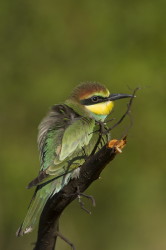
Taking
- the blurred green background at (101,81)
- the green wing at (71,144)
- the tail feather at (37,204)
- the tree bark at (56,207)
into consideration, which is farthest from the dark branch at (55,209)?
the blurred green background at (101,81)

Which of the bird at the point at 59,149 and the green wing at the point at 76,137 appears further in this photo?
the green wing at the point at 76,137

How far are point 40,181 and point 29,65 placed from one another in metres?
4.84

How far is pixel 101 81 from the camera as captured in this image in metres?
7.88

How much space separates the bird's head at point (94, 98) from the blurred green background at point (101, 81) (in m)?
2.70

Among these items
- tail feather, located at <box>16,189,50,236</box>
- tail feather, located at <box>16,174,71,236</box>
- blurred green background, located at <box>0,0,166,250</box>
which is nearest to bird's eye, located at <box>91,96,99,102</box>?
tail feather, located at <box>16,174,71,236</box>

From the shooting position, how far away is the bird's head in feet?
14.7

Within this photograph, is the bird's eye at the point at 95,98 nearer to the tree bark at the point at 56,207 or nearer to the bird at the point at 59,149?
the bird at the point at 59,149

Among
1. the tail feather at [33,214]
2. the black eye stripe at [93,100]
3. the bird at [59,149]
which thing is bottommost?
the tail feather at [33,214]

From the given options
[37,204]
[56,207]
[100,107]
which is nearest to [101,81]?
[100,107]

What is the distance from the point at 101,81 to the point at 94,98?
3.42m

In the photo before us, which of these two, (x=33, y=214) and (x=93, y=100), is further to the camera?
(x=93, y=100)

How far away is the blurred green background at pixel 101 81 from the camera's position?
7535mm

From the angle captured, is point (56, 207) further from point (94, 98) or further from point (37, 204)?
point (94, 98)

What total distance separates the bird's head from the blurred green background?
2.70 meters
